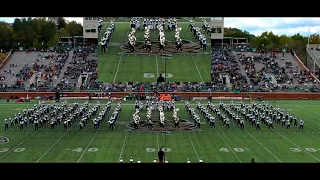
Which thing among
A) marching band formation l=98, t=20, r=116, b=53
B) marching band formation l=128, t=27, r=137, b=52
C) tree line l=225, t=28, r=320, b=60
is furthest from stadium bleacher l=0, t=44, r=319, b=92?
tree line l=225, t=28, r=320, b=60

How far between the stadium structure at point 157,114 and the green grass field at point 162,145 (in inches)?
0.9

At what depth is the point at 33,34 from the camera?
41.0 m

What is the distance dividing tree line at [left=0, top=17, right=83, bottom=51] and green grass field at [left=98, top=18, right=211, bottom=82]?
19.7 m

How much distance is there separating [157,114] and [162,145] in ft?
19.0

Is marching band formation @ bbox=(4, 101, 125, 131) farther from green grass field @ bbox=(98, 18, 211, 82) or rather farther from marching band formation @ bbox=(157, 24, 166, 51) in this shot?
marching band formation @ bbox=(157, 24, 166, 51)

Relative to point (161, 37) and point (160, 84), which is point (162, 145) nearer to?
point (161, 37)

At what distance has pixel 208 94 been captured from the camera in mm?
24625

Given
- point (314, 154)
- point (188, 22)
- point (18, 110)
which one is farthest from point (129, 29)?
point (314, 154)

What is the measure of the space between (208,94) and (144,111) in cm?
628

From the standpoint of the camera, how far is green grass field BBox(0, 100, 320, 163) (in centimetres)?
1082

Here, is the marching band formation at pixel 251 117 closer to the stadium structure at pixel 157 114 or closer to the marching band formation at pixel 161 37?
the stadium structure at pixel 157 114

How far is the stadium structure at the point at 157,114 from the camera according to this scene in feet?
37.7

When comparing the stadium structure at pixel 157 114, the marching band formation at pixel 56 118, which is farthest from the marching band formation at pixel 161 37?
the marching band formation at pixel 56 118
